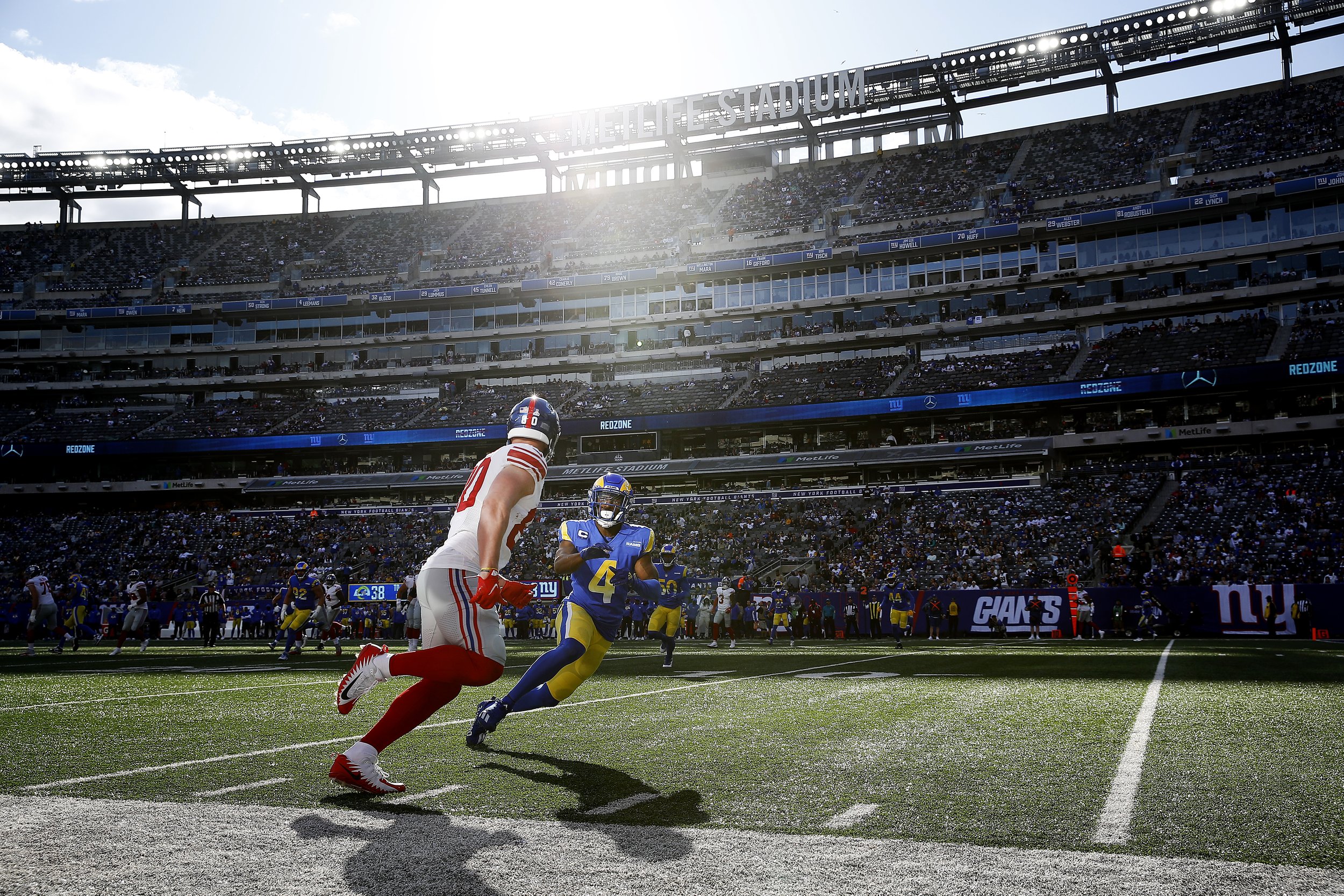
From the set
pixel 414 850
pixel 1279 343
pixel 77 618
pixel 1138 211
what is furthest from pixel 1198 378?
pixel 414 850

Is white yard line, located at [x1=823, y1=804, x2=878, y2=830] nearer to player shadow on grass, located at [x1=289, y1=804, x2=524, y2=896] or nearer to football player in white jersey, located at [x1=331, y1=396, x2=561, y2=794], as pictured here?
player shadow on grass, located at [x1=289, y1=804, x2=524, y2=896]

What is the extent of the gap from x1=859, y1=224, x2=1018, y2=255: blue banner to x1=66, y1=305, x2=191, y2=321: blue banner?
42.6 m

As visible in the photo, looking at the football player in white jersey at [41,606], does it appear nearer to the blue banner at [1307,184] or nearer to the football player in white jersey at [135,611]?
the football player in white jersey at [135,611]

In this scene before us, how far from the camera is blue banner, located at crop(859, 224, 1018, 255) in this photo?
2046 inches

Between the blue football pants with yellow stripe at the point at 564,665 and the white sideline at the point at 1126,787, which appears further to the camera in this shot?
the blue football pants with yellow stripe at the point at 564,665

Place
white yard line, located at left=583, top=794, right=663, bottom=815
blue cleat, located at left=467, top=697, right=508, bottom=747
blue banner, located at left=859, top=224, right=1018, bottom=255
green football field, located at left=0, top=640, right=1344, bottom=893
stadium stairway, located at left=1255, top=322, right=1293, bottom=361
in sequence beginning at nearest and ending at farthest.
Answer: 1. green football field, located at left=0, top=640, right=1344, bottom=893
2. white yard line, located at left=583, top=794, right=663, bottom=815
3. blue cleat, located at left=467, top=697, right=508, bottom=747
4. stadium stairway, located at left=1255, top=322, right=1293, bottom=361
5. blue banner, located at left=859, top=224, right=1018, bottom=255

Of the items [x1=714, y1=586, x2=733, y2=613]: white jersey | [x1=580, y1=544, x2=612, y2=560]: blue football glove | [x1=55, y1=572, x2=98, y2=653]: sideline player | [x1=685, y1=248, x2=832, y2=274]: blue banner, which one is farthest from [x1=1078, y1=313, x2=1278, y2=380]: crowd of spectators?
[x1=580, y1=544, x2=612, y2=560]: blue football glove

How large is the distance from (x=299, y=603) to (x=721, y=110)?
49671mm

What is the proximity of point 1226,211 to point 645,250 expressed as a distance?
103 ft

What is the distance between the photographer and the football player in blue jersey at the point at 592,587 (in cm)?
800

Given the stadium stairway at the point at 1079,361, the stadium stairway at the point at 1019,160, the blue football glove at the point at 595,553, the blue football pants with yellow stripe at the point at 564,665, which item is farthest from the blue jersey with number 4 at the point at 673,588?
the stadium stairway at the point at 1019,160

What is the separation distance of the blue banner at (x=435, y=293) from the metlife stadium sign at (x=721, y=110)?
11774mm

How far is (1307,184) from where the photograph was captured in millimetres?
45250

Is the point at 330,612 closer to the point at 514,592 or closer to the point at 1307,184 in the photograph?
the point at 514,592
